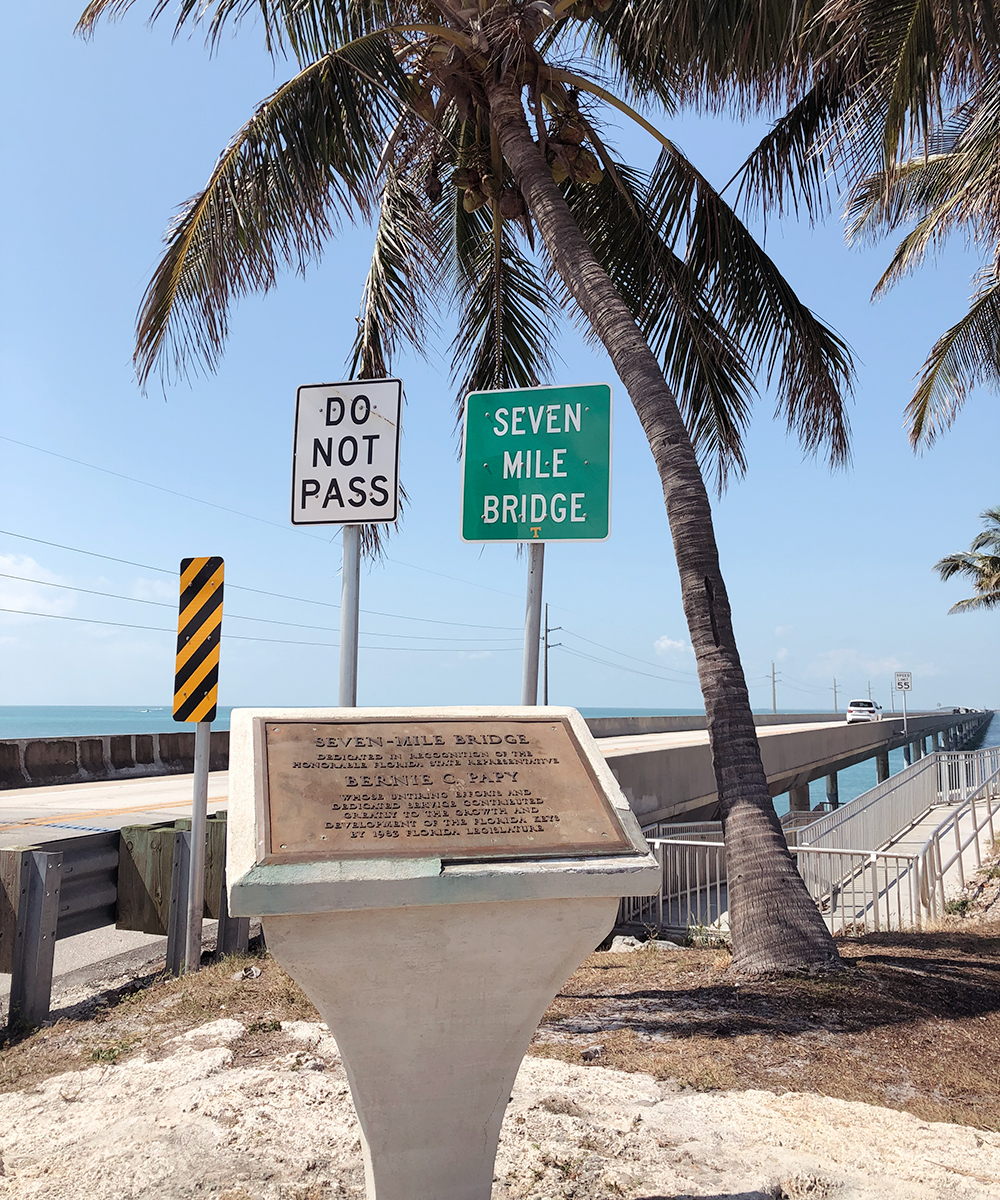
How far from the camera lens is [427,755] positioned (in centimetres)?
361

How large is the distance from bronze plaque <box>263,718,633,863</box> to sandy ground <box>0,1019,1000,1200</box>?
4.81 ft

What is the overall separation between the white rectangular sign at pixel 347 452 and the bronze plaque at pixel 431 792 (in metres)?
1.81

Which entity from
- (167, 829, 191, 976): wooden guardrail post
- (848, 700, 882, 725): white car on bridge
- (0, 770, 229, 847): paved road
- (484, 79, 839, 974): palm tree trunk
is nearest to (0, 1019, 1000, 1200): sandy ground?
(167, 829, 191, 976): wooden guardrail post

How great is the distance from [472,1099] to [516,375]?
8.39 m

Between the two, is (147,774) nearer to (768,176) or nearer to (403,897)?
(768,176)

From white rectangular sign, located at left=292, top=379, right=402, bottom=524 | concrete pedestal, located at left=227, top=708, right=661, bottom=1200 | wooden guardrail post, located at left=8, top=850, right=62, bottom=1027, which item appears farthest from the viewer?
wooden guardrail post, located at left=8, top=850, right=62, bottom=1027

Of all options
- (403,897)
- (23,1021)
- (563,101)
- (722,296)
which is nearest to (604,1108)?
(403,897)

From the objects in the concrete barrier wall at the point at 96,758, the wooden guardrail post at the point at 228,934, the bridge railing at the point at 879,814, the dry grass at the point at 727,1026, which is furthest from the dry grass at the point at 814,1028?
the concrete barrier wall at the point at 96,758

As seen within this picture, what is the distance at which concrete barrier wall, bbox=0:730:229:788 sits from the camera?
1736cm

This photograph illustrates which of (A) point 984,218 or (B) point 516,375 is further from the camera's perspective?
(A) point 984,218

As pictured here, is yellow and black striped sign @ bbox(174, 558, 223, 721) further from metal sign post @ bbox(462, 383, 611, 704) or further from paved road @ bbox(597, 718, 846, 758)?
paved road @ bbox(597, 718, 846, 758)

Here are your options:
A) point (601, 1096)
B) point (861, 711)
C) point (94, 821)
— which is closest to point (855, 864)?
point (601, 1096)

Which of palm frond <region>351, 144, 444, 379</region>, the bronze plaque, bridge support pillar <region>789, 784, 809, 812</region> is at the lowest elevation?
bridge support pillar <region>789, 784, 809, 812</region>

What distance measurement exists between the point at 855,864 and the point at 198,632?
389 inches
